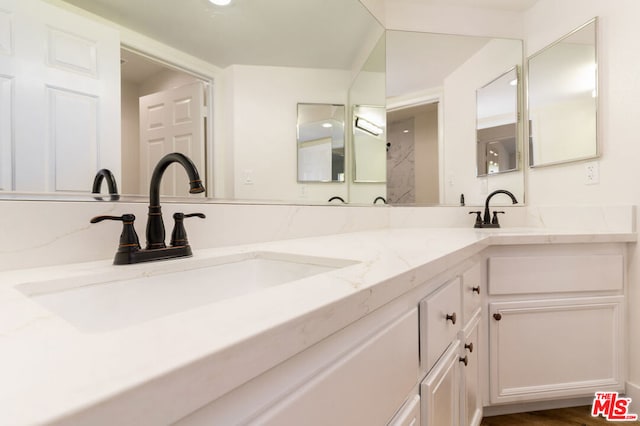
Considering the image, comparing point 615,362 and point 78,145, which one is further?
point 615,362

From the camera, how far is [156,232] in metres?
0.77

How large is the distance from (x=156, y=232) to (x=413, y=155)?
1.59m

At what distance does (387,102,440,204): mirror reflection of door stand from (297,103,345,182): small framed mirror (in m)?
0.41

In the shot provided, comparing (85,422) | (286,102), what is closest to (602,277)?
(286,102)

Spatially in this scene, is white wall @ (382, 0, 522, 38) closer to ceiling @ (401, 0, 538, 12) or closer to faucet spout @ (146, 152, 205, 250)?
ceiling @ (401, 0, 538, 12)

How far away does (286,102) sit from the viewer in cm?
137

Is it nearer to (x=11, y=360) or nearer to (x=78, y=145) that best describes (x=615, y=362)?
(x=11, y=360)

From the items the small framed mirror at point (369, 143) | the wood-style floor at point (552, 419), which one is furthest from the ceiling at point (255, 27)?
the wood-style floor at point (552, 419)

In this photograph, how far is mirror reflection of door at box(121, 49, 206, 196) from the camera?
0.84 metres

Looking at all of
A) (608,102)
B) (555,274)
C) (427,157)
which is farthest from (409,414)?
(608,102)

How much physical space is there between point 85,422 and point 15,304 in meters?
0.35

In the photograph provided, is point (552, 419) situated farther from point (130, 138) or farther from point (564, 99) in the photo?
point (130, 138)

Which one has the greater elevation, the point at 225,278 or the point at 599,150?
the point at 599,150

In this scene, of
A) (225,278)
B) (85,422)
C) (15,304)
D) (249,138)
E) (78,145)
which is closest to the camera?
(85,422)
